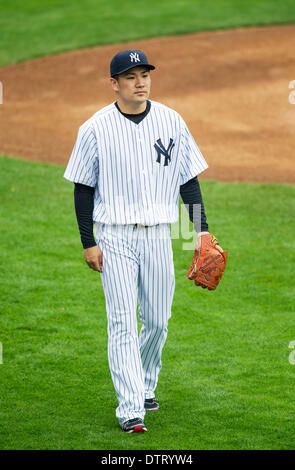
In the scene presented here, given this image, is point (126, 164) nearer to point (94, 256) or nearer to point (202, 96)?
point (94, 256)

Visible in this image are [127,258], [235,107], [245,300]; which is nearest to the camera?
[127,258]

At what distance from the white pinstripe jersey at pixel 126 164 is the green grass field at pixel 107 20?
10826 mm

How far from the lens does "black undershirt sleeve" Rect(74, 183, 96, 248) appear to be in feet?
13.9

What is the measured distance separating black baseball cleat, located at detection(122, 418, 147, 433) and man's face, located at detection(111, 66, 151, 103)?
159 centimetres

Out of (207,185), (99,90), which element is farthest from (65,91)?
(207,185)

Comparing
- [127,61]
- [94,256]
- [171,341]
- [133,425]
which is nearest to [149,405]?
[133,425]

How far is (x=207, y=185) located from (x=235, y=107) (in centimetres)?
321

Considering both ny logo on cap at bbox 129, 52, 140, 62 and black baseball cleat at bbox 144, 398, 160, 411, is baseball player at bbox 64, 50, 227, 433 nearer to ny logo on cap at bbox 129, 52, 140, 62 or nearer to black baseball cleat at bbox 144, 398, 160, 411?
ny logo on cap at bbox 129, 52, 140, 62

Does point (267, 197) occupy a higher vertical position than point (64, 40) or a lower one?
lower

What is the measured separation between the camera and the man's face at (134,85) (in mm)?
4164

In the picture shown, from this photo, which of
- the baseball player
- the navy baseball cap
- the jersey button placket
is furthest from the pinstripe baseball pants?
the navy baseball cap

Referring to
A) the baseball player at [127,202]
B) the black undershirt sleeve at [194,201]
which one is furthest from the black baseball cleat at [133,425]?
the black undershirt sleeve at [194,201]
